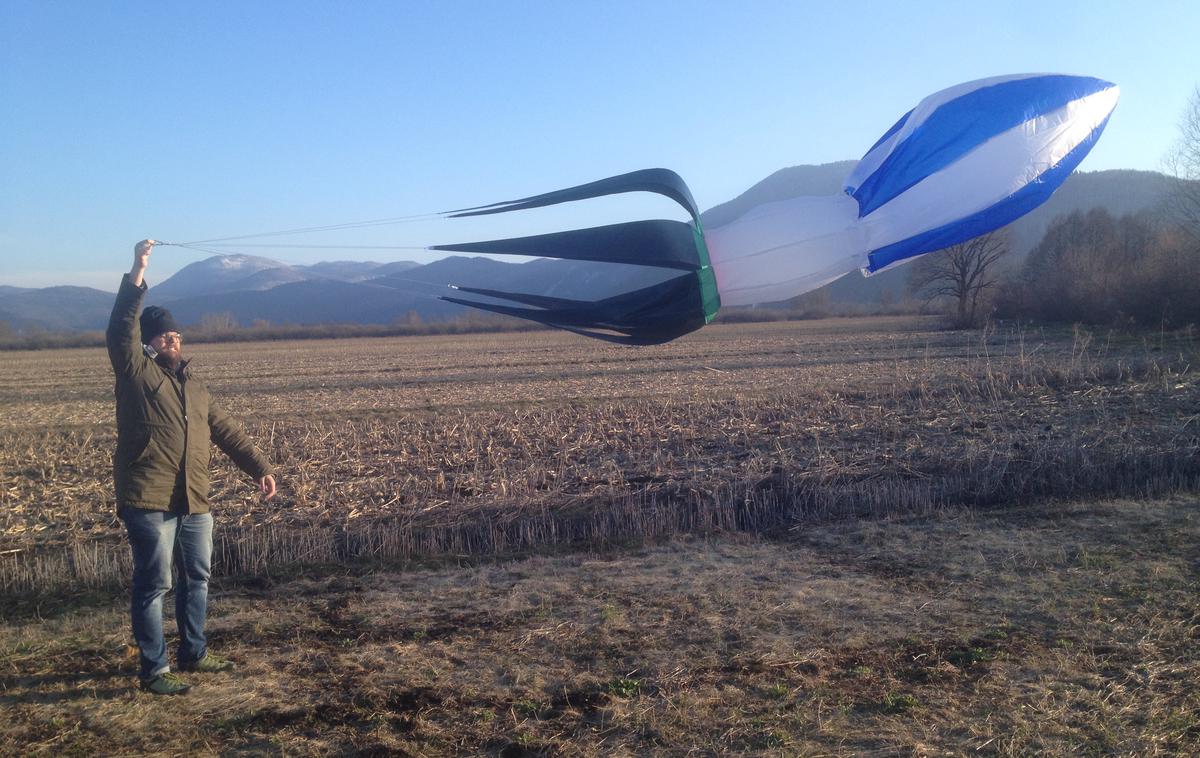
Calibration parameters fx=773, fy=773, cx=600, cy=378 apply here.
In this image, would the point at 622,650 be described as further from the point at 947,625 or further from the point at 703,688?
the point at 947,625

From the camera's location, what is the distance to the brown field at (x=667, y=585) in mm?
3785

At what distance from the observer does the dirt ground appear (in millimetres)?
3648

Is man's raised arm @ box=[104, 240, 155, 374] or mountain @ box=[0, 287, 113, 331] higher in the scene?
mountain @ box=[0, 287, 113, 331]

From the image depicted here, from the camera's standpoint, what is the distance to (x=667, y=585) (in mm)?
5898

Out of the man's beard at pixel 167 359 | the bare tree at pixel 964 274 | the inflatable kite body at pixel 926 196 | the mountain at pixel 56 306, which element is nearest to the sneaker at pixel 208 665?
the man's beard at pixel 167 359

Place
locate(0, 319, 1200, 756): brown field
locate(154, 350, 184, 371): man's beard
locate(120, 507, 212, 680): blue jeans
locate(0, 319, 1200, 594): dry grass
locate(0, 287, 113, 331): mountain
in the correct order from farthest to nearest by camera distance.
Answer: locate(0, 287, 113, 331): mountain
locate(0, 319, 1200, 594): dry grass
locate(154, 350, 184, 371): man's beard
locate(120, 507, 212, 680): blue jeans
locate(0, 319, 1200, 756): brown field

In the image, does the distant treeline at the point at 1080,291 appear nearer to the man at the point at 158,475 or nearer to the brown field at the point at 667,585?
the brown field at the point at 667,585

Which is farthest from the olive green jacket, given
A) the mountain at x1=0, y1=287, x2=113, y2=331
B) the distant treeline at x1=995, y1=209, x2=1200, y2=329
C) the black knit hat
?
the mountain at x1=0, y1=287, x2=113, y2=331

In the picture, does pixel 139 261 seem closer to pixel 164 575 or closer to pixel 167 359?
pixel 167 359

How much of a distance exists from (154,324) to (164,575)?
4.61ft

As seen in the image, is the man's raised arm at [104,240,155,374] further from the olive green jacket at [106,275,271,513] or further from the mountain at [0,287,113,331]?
the mountain at [0,287,113,331]

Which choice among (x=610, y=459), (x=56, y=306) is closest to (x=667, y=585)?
(x=610, y=459)

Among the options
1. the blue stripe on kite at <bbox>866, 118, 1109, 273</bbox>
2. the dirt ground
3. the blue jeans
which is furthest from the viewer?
the blue jeans

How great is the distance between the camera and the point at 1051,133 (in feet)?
10.3
